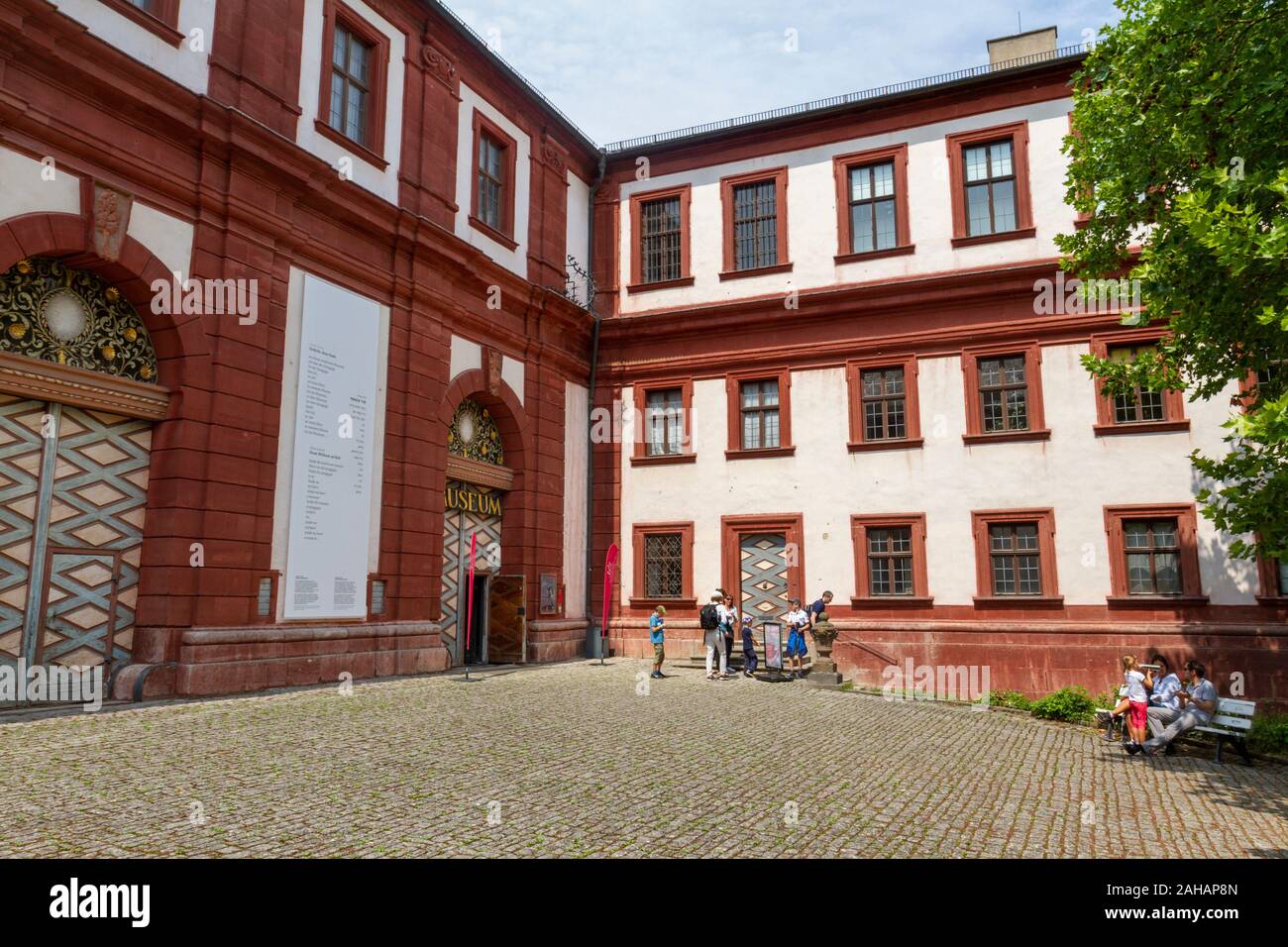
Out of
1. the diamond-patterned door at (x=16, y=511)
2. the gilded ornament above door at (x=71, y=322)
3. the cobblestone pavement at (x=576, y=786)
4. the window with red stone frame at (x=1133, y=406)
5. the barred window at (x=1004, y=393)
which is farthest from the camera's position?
the barred window at (x=1004, y=393)

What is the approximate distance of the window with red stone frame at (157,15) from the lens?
12755 mm

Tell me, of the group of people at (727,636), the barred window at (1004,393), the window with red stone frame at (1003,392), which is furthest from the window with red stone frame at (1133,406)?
the group of people at (727,636)

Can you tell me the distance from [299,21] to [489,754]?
540 inches

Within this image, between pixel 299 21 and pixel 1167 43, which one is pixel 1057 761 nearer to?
pixel 1167 43

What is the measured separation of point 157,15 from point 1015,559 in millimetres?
19611

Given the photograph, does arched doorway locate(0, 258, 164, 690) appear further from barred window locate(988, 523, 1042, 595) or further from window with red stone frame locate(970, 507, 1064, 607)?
barred window locate(988, 523, 1042, 595)

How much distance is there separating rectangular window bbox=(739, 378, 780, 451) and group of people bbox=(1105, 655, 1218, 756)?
1151 cm

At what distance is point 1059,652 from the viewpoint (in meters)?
19.2

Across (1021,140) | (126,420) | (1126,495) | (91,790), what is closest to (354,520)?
(126,420)

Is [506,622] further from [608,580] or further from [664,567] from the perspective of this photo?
[664,567]

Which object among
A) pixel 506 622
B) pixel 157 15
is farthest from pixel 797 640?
pixel 157 15

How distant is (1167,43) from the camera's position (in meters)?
11.0

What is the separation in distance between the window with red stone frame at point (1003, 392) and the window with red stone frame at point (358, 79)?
14.2 metres

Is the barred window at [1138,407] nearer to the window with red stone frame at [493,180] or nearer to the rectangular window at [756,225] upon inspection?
the rectangular window at [756,225]
